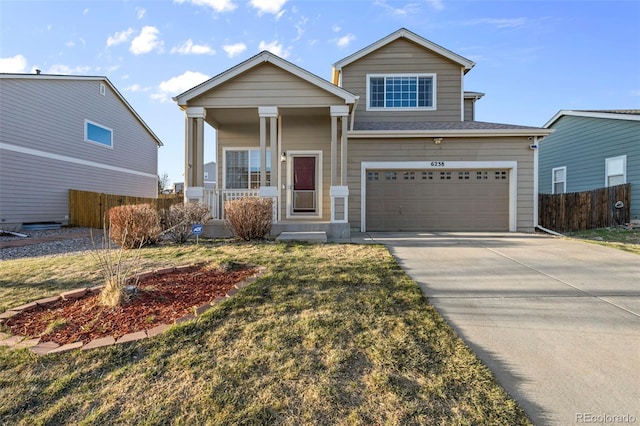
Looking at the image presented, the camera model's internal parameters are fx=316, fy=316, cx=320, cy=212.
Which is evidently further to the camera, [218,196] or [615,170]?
[615,170]

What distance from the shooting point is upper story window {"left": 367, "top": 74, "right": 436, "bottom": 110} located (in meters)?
12.0

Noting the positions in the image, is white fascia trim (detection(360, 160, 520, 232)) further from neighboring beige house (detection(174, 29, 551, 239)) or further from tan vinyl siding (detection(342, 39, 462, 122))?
tan vinyl siding (detection(342, 39, 462, 122))

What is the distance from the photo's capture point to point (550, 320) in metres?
3.25

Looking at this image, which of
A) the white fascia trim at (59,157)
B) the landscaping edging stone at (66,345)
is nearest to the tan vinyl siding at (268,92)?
the landscaping edging stone at (66,345)

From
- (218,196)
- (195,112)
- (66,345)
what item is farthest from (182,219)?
(66,345)

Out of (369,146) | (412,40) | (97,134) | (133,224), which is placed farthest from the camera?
(97,134)

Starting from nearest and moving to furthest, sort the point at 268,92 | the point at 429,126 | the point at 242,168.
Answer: the point at 268,92
the point at 429,126
the point at 242,168

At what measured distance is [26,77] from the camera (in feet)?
40.9

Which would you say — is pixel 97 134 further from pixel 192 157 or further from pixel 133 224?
pixel 133 224

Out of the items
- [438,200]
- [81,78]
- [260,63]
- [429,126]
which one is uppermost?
[81,78]

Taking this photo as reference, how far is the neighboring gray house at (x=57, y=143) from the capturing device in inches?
476

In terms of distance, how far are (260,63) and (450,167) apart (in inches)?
265

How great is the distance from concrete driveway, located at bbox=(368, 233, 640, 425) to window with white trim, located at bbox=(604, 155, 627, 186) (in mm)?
8255

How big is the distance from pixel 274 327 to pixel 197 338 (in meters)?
0.68
